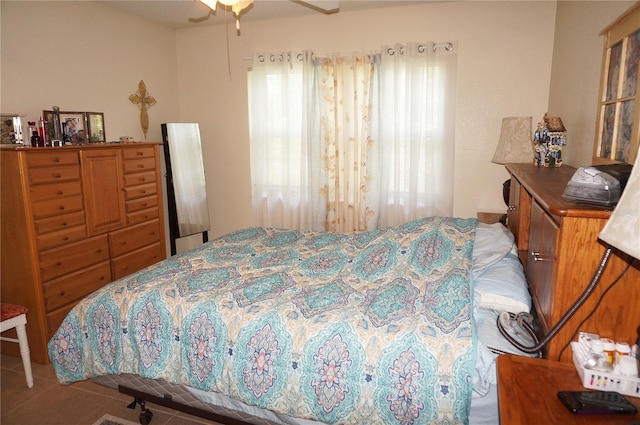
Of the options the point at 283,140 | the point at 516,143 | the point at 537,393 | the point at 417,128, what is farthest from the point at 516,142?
the point at 537,393

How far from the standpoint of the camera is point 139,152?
348 cm

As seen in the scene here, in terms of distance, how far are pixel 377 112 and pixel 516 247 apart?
2.08 m

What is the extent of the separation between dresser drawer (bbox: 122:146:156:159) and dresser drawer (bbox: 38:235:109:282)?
0.68 m

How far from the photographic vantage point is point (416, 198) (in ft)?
12.6

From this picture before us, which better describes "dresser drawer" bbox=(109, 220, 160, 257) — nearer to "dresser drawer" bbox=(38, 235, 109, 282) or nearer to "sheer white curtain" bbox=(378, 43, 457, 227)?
"dresser drawer" bbox=(38, 235, 109, 282)

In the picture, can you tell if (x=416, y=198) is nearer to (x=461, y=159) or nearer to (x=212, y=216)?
(x=461, y=159)

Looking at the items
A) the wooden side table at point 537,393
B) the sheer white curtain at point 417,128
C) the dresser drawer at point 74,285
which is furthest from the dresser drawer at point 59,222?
the wooden side table at point 537,393

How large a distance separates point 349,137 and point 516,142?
148cm

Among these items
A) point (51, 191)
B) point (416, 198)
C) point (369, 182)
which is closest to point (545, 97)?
point (416, 198)

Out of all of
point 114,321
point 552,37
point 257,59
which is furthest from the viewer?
point 257,59

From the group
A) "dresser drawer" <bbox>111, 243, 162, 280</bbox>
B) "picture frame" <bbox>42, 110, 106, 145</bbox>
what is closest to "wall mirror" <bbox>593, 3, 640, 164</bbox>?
"dresser drawer" <bbox>111, 243, 162, 280</bbox>

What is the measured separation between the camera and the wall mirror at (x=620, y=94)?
1721 millimetres

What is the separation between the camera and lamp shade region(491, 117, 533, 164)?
3.16 meters

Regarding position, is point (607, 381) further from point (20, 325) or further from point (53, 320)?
point (53, 320)
